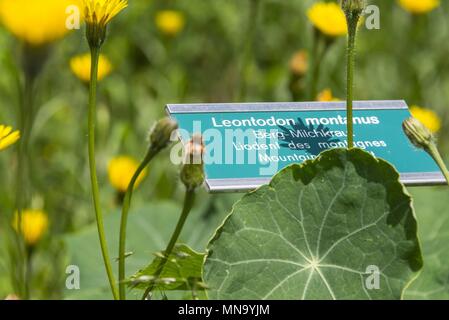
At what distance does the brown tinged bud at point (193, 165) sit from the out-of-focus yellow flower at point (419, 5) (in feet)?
7.62

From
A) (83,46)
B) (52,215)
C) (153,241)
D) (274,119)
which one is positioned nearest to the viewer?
(274,119)

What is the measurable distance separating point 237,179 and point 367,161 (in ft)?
0.73

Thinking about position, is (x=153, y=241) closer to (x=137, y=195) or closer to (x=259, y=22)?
(x=137, y=195)

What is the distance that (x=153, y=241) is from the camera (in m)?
2.18

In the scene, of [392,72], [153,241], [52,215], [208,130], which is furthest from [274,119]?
[392,72]

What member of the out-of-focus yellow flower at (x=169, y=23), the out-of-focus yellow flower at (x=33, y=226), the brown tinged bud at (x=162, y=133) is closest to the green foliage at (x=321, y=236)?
the brown tinged bud at (x=162, y=133)

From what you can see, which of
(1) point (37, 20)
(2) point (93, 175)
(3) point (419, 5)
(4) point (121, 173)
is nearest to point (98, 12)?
(1) point (37, 20)

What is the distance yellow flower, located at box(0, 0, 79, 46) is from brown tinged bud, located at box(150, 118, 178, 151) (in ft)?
0.67

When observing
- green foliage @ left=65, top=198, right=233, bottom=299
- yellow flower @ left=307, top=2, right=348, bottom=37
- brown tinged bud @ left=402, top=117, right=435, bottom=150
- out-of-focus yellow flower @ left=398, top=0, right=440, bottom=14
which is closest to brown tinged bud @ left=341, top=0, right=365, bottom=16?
brown tinged bud @ left=402, top=117, right=435, bottom=150

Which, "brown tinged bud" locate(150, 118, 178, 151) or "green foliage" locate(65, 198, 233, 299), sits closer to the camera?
"brown tinged bud" locate(150, 118, 178, 151)

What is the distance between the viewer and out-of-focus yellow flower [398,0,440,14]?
11.2 ft

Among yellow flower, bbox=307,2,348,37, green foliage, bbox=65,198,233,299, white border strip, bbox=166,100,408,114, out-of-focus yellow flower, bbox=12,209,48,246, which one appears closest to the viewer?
white border strip, bbox=166,100,408,114

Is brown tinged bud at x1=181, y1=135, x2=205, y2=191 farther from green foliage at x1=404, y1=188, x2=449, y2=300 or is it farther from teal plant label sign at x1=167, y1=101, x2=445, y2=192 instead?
green foliage at x1=404, y1=188, x2=449, y2=300

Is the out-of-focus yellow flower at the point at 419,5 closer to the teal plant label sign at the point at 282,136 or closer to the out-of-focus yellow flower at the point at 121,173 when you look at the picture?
the out-of-focus yellow flower at the point at 121,173
